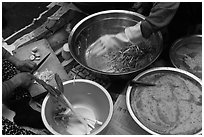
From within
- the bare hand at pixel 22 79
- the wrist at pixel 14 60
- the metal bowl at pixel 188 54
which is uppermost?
the wrist at pixel 14 60

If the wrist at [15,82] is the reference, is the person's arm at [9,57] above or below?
above

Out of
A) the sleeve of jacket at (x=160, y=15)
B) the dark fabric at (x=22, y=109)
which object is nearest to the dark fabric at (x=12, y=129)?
the dark fabric at (x=22, y=109)

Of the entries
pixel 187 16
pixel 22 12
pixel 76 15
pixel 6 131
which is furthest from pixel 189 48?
pixel 22 12

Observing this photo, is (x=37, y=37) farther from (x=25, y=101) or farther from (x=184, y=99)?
(x=184, y=99)

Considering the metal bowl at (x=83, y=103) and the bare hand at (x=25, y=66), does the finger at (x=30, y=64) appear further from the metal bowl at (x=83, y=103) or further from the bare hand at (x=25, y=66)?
the metal bowl at (x=83, y=103)

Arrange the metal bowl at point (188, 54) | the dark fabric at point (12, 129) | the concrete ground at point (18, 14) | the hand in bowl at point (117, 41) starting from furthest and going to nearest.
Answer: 1. the concrete ground at point (18, 14)
2. the metal bowl at point (188, 54)
3. the hand in bowl at point (117, 41)
4. the dark fabric at point (12, 129)

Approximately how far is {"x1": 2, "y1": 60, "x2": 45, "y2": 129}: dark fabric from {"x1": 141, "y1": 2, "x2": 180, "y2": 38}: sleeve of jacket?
75 cm

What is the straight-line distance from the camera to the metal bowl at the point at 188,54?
66.8 inches

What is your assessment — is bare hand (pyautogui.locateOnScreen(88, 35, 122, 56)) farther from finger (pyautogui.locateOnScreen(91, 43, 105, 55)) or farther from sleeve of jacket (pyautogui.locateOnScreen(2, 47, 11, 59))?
sleeve of jacket (pyautogui.locateOnScreen(2, 47, 11, 59))

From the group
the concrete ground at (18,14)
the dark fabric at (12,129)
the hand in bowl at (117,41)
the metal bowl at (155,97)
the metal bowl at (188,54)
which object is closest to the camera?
the metal bowl at (155,97)

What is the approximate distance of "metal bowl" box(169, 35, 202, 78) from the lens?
1697 millimetres

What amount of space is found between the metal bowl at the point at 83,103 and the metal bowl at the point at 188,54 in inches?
19.7

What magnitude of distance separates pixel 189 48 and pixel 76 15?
0.79m

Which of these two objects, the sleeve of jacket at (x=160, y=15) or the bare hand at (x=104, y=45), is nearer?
the sleeve of jacket at (x=160, y=15)
